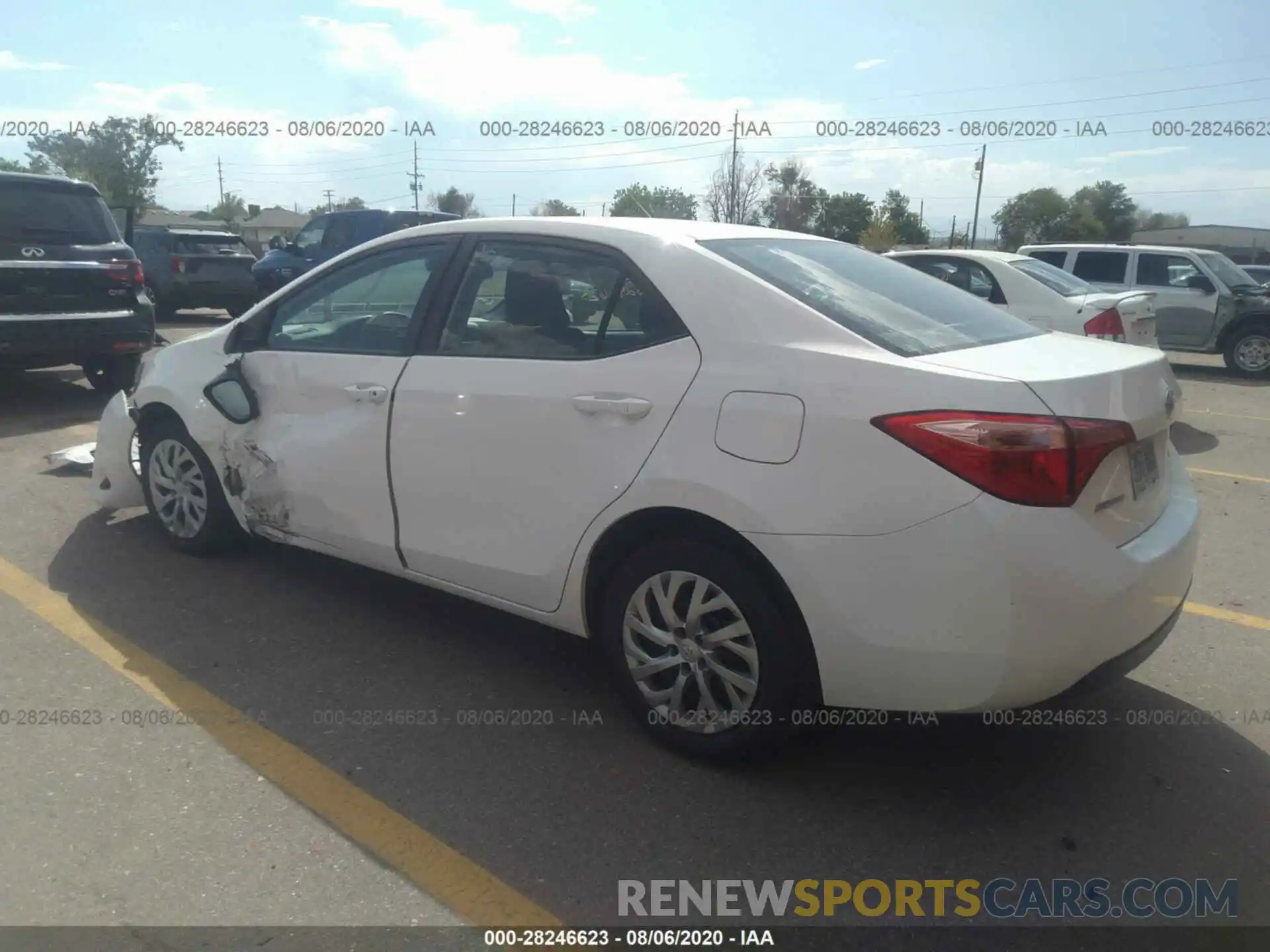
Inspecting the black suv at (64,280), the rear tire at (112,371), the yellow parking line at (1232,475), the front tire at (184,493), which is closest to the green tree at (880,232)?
the yellow parking line at (1232,475)

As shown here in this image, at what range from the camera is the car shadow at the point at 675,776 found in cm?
266

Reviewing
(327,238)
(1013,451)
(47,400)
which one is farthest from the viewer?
(327,238)

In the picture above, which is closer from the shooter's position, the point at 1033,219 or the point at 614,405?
the point at 614,405

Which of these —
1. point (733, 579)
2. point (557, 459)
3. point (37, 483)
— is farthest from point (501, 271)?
point (37, 483)

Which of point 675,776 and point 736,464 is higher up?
point 736,464

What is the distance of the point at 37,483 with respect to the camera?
6.19 meters

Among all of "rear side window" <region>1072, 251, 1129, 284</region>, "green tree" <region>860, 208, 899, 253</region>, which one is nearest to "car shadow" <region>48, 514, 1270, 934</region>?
"rear side window" <region>1072, 251, 1129, 284</region>

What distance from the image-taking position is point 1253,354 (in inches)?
531

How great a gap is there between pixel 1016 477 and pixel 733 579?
2.66 ft

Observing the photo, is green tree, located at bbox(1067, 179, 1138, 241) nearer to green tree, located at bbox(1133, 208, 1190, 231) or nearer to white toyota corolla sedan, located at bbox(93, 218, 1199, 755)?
green tree, located at bbox(1133, 208, 1190, 231)

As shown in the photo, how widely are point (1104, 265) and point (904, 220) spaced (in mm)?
42892

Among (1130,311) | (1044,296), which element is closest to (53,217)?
(1044,296)

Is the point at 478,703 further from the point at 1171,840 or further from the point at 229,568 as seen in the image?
the point at 1171,840

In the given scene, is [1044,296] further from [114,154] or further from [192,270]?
[114,154]
